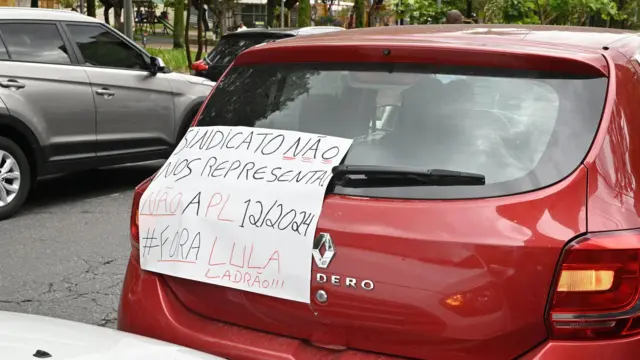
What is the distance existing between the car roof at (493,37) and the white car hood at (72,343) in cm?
122

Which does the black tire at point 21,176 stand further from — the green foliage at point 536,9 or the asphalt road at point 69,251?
the green foliage at point 536,9

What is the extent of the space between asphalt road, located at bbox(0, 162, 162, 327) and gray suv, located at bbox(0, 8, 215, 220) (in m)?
0.40

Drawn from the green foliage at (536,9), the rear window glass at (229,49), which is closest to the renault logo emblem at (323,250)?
the rear window glass at (229,49)

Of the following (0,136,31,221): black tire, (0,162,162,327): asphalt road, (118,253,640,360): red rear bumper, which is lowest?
A: (0,162,162,327): asphalt road

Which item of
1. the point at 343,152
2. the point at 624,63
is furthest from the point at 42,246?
the point at 624,63

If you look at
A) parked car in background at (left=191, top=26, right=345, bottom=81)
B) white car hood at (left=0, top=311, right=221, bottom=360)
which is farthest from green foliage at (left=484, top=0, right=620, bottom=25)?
white car hood at (left=0, top=311, right=221, bottom=360)

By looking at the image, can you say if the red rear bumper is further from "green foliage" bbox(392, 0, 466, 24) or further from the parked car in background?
"green foliage" bbox(392, 0, 466, 24)

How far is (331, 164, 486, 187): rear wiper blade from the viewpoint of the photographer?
2236 millimetres

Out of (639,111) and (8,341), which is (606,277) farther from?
(8,341)

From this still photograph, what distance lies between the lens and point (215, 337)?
2.51m

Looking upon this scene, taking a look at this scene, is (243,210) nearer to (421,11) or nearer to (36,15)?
(36,15)

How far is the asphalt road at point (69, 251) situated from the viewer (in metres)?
4.80

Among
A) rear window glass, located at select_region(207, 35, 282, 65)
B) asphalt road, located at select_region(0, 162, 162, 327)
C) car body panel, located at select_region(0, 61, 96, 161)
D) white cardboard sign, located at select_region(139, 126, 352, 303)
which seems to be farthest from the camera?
rear window glass, located at select_region(207, 35, 282, 65)

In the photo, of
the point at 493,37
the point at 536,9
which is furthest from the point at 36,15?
the point at 536,9
